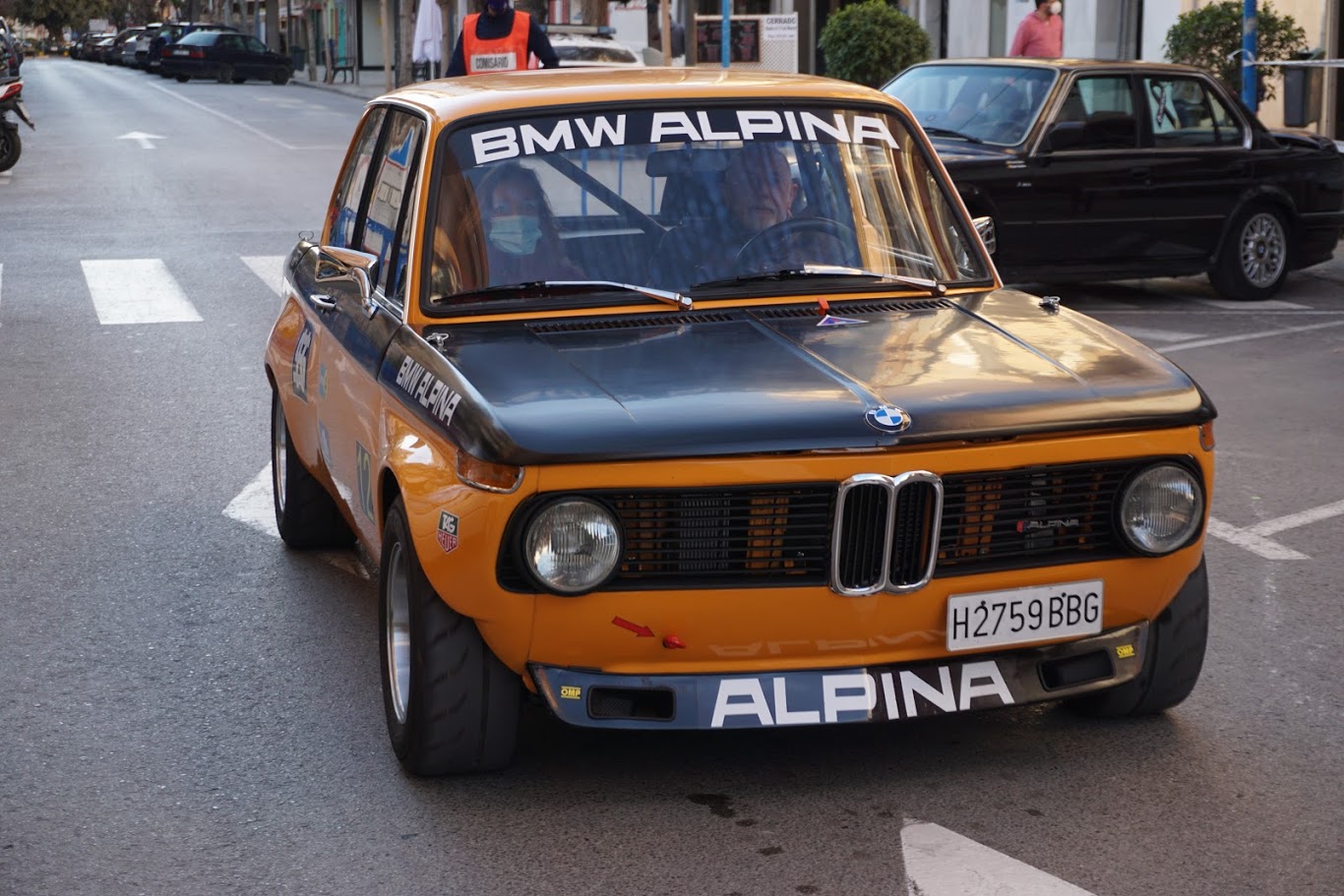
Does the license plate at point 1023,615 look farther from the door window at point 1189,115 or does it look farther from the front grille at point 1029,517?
the door window at point 1189,115

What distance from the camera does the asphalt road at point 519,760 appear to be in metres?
4.05

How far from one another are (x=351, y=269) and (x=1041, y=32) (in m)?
13.1

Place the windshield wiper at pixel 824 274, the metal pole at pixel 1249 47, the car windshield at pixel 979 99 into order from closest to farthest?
1. the windshield wiper at pixel 824 274
2. the car windshield at pixel 979 99
3. the metal pole at pixel 1249 47

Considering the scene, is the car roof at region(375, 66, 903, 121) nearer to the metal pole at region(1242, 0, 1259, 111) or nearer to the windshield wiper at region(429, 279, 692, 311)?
the windshield wiper at region(429, 279, 692, 311)

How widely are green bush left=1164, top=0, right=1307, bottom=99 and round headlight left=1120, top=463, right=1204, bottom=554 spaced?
16246 mm

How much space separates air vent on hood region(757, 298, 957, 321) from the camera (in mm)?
5039

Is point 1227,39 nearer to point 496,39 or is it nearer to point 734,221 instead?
point 496,39

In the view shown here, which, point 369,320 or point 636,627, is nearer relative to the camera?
point 636,627

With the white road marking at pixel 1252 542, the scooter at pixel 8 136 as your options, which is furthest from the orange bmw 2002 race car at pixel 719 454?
the scooter at pixel 8 136

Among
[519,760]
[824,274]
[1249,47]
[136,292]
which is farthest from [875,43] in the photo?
[519,760]

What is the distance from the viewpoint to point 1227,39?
65.5ft

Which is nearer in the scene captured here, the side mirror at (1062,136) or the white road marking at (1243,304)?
the side mirror at (1062,136)

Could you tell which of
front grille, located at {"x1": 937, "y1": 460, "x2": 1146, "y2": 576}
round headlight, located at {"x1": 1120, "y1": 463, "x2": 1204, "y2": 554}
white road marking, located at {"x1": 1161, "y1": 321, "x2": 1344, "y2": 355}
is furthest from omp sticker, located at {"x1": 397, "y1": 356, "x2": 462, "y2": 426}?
white road marking, located at {"x1": 1161, "y1": 321, "x2": 1344, "y2": 355}

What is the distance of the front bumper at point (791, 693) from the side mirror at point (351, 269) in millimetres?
1455
